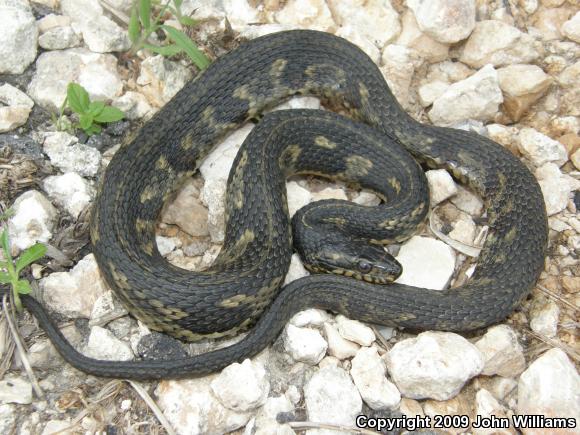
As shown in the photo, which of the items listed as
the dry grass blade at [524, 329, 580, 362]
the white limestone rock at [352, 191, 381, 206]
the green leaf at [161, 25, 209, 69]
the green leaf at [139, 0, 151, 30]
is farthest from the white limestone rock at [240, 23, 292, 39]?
the dry grass blade at [524, 329, 580, 362]

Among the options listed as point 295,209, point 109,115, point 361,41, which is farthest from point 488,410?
point 109,115

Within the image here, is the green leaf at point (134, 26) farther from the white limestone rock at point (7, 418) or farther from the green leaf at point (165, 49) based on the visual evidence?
the white limestone rock at point (7, 418)

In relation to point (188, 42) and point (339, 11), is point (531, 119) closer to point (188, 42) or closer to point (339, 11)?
point (339, 11)

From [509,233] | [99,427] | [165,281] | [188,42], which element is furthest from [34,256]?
[509,233]

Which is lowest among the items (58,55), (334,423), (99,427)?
(99,427)

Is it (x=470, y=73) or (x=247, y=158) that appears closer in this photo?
(x=247, y=158)
